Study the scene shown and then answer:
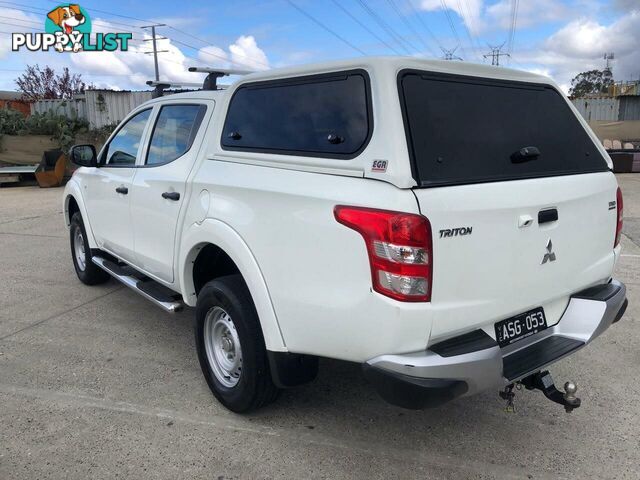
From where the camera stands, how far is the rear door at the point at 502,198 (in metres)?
2.31

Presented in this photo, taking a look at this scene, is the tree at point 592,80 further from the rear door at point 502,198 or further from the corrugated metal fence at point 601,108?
the rear door at point 502,198

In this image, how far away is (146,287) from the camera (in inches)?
162

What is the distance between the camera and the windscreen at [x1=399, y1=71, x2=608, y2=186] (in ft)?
7.86

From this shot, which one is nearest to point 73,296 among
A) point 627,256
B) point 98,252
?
point 98,252

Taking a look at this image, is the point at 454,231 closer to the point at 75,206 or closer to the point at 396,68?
the point at 396,68

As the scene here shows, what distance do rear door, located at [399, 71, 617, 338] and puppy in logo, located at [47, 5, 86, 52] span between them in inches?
997

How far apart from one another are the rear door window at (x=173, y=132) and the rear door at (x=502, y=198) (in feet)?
5.52

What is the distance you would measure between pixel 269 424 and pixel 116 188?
7.78ft

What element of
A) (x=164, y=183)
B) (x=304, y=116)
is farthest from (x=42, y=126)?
(x=304, y=116)

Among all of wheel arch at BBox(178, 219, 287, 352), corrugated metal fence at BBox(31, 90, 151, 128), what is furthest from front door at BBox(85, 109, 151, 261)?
corrugated metal fence at BBox(31, 90, 151, 128)

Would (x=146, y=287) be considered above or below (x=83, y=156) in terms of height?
below

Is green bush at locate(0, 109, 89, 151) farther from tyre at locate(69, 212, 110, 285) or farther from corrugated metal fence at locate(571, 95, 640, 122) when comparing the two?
corrugated metal fence at locate(571, 95, 640, 122)

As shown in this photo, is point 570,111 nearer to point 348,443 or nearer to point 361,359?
point 361,359

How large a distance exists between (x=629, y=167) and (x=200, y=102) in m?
18.0
